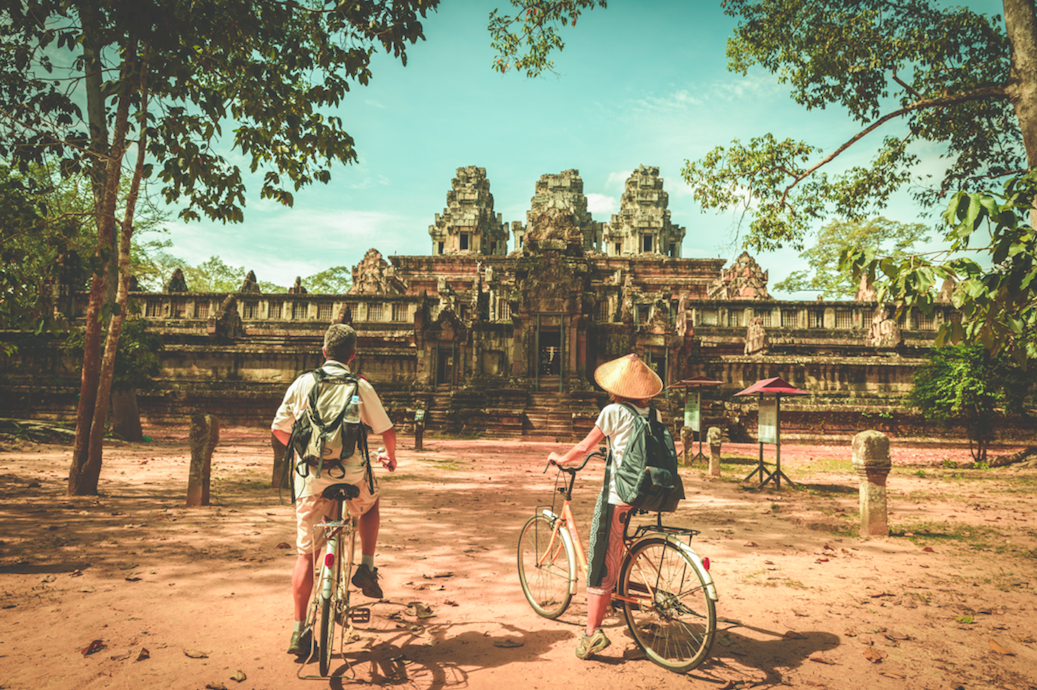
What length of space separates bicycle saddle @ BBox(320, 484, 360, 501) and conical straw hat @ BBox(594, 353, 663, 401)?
160cm

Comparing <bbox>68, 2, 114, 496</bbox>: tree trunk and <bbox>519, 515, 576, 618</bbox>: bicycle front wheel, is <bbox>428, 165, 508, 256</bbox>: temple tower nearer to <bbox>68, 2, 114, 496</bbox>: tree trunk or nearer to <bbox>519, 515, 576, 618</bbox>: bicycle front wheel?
<bbox>68, 2, 114, 496</bbox>: tree trunk

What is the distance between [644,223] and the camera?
171 ft

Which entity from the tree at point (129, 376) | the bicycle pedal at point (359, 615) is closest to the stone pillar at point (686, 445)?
the bicycle pedal at point (359, 615)

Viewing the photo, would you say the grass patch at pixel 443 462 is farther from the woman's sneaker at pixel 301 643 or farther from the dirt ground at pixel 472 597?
the woman's sneaker at pixel 301 643

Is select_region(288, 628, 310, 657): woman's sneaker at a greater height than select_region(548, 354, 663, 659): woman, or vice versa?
select_region(548, 354, 663, 659): woman

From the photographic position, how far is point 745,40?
1080 centimetres

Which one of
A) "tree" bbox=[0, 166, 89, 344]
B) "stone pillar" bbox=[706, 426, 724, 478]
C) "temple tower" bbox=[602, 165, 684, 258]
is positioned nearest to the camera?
"tree" bbox=[0, 166, 89, 344]

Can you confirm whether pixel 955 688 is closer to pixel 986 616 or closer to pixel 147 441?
pixel 986 616

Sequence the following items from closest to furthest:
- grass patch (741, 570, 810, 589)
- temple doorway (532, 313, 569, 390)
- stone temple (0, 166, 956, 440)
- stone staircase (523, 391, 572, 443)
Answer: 1. grass patch (741, 570, 810, 589)
2. stone staircase (523, 391, 572, 443)
3. stone temple (0, 166, 956, 440)
4. temple doorway (532, 313, 569, 390)

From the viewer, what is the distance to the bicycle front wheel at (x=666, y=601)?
3.21 m

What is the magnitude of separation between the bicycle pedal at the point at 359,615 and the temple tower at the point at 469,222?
49197 millimetres

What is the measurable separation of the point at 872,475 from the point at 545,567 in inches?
181

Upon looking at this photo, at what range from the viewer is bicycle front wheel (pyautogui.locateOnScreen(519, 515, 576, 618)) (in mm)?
3930

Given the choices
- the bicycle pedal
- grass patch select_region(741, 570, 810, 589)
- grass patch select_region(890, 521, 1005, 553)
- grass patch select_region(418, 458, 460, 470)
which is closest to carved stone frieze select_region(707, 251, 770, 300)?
grass patch select_region(418, 458, 460, 470)
